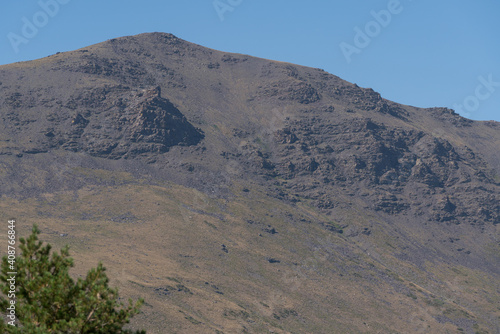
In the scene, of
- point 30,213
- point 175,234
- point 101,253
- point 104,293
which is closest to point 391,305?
point 175,234

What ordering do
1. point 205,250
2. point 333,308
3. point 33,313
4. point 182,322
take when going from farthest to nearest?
1. point 205,250
2. point 333,308
3. point 182,322
4. point 33,313

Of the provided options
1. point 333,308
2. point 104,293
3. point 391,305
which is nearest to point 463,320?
point 391,305

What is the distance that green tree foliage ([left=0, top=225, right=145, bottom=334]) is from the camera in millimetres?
28281

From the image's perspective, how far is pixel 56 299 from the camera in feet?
94.0

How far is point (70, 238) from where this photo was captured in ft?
580

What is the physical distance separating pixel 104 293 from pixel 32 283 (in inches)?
150

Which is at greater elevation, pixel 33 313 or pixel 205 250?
pixel 33 313

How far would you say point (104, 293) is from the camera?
98.0 feet

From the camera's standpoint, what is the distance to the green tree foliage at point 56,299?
28.3 m

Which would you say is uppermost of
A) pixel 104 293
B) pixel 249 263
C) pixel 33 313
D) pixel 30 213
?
pixel 104 293

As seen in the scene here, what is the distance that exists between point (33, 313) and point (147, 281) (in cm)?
13070

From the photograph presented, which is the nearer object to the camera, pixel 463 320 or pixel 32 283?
pixel 32 283

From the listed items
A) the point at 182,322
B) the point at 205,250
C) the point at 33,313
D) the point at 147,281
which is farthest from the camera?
the point at 205,250

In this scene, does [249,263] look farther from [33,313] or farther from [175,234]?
[33,313]
